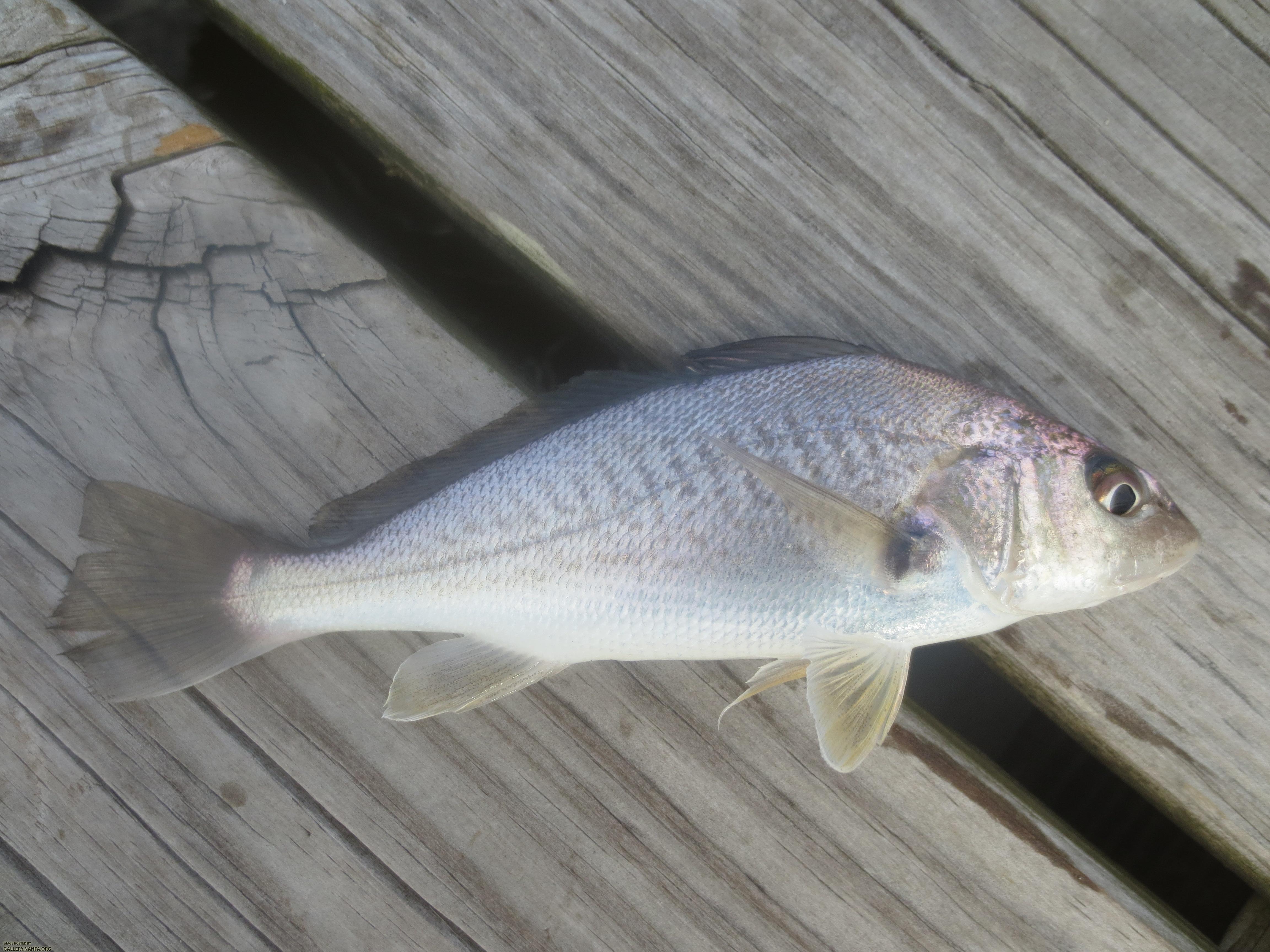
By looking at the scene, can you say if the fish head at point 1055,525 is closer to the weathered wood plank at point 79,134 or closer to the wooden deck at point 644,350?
the wooden deck at point 644,350


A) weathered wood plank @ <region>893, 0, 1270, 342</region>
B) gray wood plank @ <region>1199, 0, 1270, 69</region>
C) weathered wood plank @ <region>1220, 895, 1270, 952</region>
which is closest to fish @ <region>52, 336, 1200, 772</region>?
weathered wood plank @ <region>893, 0, 1270, 342</region>

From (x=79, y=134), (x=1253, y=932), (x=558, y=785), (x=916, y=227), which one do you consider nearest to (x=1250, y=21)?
(x=916, y=227)

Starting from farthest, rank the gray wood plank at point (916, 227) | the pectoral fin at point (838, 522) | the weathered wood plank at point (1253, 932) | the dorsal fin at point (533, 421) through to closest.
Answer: the weathered wood plank at point (1253, 932), the gray wood plank at point (916, 227), the dorsal fin at point (533, 421), the pectoral fin at point (838, 522)

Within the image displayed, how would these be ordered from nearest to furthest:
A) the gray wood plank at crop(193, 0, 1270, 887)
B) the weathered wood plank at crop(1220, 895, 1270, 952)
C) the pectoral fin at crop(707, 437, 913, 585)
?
the pectoral fin at crop(707, 437, 913, 585) → the gray wood plank at crop(193, 0, 1270, 887) → the weathered wood plank at crop(1220, 895, 1270, 952)

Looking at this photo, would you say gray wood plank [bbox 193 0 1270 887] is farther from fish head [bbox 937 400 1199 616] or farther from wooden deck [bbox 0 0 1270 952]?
fish head [bbox 937 400 1199 616]

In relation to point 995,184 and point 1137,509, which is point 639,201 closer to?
point 995,184

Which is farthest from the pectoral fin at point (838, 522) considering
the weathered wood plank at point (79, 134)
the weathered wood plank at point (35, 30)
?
the weathered wood plank at point (35, 30)

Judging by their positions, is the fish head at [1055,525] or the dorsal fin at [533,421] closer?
the fish head at [1055,525]
